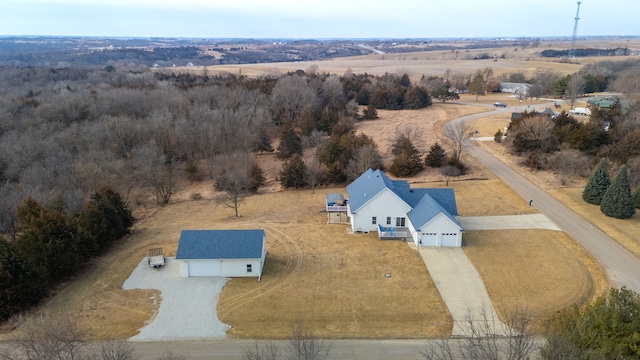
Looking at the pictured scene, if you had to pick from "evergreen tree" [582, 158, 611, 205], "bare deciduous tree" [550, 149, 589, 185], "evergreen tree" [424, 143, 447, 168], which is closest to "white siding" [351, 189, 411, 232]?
"evergreen tree" [582, 158, 611, 205]

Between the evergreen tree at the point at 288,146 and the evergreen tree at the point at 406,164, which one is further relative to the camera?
the evergreen tree at the point at 288,146

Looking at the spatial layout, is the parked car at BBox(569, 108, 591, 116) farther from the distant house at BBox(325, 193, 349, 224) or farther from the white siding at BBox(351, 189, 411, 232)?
the distant house at BBox(325, 193, 349, 224)

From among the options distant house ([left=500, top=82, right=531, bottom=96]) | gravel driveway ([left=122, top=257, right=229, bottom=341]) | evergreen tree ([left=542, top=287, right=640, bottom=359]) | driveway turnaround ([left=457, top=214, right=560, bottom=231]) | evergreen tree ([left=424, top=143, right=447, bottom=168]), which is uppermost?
distant house ([left=500, top=82, right=531, bottom=96])

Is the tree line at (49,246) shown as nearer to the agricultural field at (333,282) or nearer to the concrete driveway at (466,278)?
the agricultural field at (333,282)

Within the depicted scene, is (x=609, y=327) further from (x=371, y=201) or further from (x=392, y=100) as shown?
(x=392, y=100)

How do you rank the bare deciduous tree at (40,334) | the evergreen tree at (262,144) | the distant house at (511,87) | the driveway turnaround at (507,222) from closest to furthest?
the bare deciduous tree at (40,334), the driveway turnaround at (507,222), the evergreen tree at (262,144), the distant house at (511,87)

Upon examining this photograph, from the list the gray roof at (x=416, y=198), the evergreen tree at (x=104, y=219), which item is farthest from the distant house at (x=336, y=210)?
the evergreen tree at (x=104, y=219)
